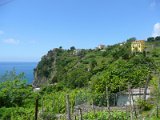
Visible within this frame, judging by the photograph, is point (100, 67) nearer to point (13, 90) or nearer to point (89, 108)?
point (13, 90)

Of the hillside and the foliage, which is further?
the hillside

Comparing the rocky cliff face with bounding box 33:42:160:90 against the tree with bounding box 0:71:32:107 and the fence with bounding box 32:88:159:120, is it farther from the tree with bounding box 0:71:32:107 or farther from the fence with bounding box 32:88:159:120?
the fence with bounding box 32:88:159:120

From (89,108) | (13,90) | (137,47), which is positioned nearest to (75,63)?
(137,47)

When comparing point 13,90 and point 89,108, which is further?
point 13,90

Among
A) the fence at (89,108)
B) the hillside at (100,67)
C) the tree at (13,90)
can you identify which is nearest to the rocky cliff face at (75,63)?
the hillside at (100,67)

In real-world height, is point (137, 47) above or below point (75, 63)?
above

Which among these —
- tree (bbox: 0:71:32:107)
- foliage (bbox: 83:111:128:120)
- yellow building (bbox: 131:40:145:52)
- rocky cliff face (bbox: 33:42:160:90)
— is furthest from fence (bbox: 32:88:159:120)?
yellow building (bbox: 131:40:145:52)

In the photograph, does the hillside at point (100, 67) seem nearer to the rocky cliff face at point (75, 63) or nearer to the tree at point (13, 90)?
the rocky cliff face at point (75, 63)

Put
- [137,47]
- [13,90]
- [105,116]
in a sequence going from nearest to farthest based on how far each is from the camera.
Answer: [105,116], [13,90], [137,47]

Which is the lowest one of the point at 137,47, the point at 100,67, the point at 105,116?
the point at 105,116

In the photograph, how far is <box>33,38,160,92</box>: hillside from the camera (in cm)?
1770

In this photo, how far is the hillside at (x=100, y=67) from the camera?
1770 centimetres

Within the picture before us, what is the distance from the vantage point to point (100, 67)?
33.4 m

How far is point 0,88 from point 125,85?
5966 mm
